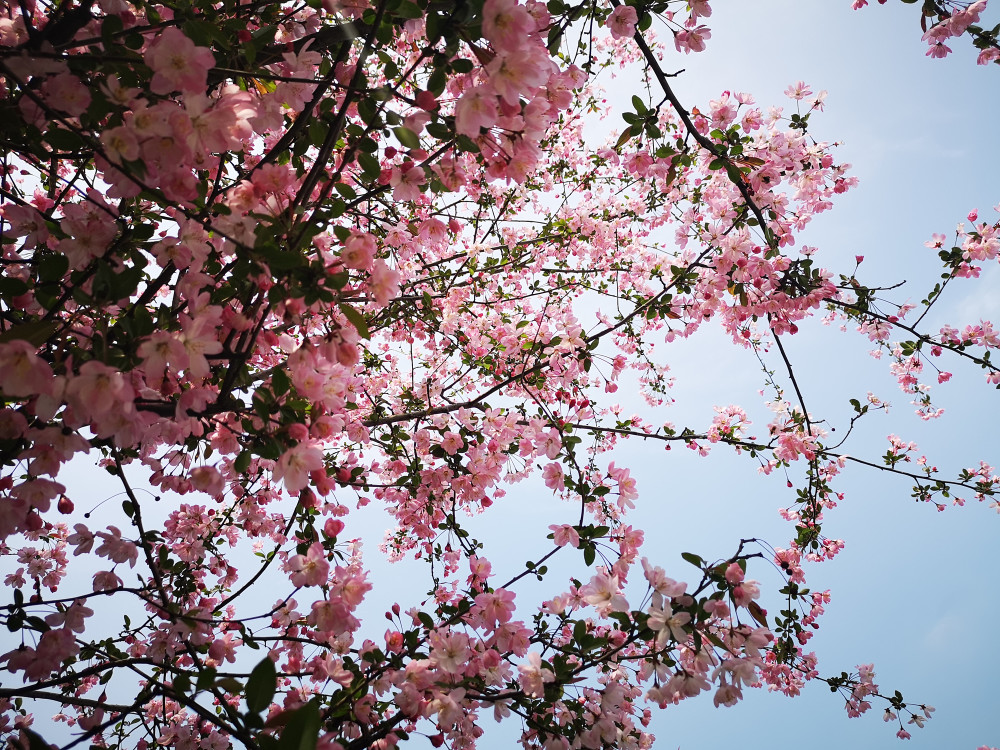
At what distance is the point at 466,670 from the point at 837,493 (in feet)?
10.7

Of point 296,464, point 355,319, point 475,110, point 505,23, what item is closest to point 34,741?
point 296,464

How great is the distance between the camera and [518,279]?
5.23 m

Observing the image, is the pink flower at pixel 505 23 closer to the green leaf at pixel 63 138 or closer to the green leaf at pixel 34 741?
the green leaf at pixel 63 138

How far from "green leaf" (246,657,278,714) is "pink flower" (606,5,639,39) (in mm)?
2492

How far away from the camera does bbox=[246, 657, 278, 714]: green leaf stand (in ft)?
3.38

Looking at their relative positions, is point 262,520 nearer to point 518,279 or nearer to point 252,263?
point 252,263

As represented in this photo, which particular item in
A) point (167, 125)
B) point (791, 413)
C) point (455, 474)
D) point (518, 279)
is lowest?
point (167, 125)

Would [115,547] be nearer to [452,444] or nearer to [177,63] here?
[452,444]

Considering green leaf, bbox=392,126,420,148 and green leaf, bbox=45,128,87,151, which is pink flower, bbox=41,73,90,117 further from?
green leaf, bbox=392,126,420,148

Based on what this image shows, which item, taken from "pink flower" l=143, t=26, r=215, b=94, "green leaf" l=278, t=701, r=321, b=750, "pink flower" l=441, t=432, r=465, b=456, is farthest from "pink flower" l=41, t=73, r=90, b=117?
"pink flower" l=441, t=432, r=465, b=456

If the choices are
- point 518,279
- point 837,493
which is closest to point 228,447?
point 518,279

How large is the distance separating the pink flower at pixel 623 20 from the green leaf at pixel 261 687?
249cm

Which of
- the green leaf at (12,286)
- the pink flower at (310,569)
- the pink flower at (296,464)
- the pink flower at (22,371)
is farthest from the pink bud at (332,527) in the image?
the green leaf at (12,286)

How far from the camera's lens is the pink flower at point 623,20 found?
2.11m
